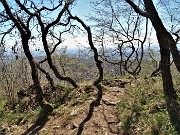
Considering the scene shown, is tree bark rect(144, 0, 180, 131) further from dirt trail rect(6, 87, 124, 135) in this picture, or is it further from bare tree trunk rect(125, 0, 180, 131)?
dirt trail rect(6, 87, 124, 135)

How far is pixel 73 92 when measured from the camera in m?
12.1

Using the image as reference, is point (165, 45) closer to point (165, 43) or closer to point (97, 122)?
point (165, 43)

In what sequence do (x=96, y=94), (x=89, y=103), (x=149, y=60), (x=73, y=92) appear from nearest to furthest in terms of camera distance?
(x=89, y=103)
(x=96, y=94)
(x=73, y=92)
(x=149, y=60)

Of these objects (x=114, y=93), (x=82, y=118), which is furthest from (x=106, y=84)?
(x=82, y=118)

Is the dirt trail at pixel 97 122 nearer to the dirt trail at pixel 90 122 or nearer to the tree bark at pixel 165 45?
the dirt trail at pixel 90 122

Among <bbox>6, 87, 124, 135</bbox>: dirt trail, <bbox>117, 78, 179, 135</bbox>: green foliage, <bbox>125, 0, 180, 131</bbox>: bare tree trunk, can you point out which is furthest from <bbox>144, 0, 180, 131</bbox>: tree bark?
<bbox>6, 87, 124, 135</bbox>: dirt trail

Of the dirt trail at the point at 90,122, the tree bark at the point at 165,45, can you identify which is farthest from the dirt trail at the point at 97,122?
the tree bark at the point at 165,45

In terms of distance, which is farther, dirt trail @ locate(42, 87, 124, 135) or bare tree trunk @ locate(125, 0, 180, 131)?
dirt trail @ locate(42, 87, 124, 135)

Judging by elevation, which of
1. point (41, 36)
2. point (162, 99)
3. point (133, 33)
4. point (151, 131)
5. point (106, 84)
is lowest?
point (151, 131)

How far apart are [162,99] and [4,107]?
312 inches

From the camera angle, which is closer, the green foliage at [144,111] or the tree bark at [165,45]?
the green foliage at [144,111]

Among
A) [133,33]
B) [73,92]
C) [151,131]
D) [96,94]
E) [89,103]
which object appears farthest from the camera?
[133,33]

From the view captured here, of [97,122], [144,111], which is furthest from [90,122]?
[144,111]

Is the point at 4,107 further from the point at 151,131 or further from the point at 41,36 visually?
the point at 151,131
